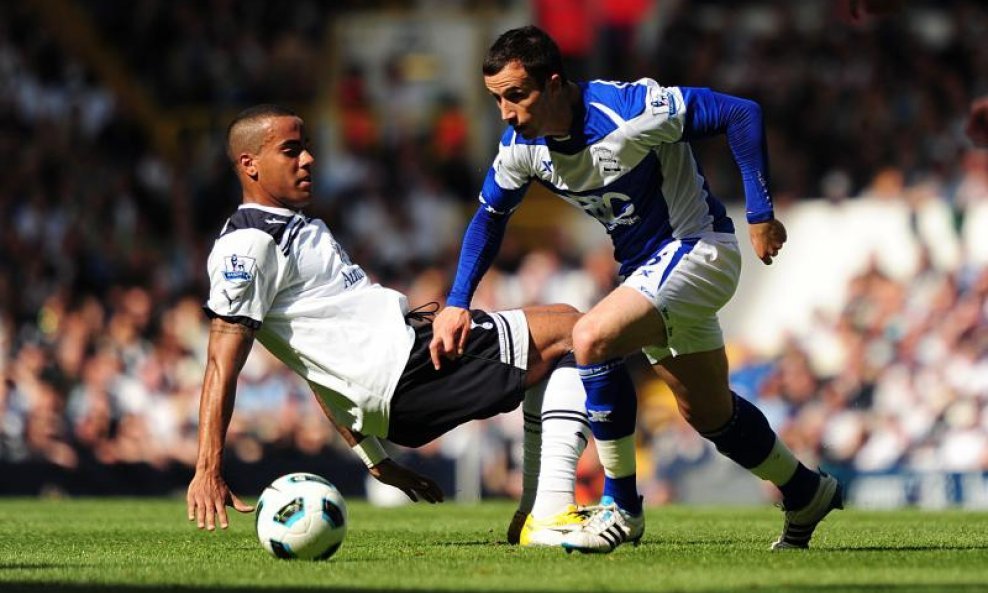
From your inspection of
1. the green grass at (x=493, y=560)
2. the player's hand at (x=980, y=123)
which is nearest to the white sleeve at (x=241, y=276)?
the green grass at (x=493, y=560)

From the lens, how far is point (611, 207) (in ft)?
26.1

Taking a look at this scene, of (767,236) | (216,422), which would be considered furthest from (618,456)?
(216,422)

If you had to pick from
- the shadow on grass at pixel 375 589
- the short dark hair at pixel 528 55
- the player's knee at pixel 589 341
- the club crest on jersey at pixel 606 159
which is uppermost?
the short dark hair at pixel 528 55

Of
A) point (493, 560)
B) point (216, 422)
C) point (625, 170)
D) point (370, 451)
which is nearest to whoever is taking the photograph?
point (216, 422)

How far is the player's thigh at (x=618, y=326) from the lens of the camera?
7.55 meters

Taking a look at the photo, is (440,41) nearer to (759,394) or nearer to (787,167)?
(787,167)

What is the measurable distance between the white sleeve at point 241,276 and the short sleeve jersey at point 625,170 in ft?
3.63

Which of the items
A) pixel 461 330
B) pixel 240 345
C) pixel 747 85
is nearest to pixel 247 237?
→ pixel 240 345

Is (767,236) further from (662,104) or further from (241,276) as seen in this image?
(241,276)

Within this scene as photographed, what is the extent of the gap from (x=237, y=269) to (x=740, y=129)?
2233 mm

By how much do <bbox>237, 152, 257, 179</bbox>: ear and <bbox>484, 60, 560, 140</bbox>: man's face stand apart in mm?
1196

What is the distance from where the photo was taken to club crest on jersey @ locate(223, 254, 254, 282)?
298 inches

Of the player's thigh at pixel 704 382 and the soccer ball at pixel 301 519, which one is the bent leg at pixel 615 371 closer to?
the player's thigh at pixel 704 382

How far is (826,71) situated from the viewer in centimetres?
1941
